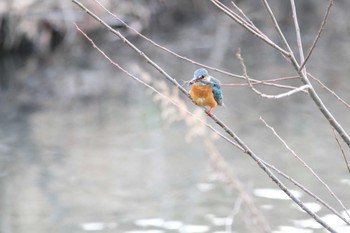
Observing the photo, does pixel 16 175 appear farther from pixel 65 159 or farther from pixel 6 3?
pixel 6 3

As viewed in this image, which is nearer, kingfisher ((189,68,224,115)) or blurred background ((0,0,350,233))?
kingfisher ((189,68,224,115))

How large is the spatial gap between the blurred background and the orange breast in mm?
665

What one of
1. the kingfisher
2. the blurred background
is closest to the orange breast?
the kingfisher

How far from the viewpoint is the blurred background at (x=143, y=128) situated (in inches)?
260

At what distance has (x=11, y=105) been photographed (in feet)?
32.3

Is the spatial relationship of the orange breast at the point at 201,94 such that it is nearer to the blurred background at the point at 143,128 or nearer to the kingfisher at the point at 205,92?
the kingfisher at the point at 205,92

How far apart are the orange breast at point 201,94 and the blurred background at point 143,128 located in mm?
665

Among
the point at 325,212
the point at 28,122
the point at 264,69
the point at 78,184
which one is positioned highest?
the point at 264,69

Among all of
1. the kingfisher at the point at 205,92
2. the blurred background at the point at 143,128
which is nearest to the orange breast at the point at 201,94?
the kingfisher at the point at 205,92

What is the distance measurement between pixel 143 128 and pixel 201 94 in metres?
5.93

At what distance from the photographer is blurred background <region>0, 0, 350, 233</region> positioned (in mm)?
6602

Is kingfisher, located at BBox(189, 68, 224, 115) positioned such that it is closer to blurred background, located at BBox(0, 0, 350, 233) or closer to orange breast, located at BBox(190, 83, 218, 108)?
orange breast, located at BBox(190, 83, 218, 108)

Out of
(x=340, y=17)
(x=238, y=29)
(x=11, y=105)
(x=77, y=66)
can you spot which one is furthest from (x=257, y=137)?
(x=340, y=17)

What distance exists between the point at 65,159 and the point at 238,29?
596 cm
